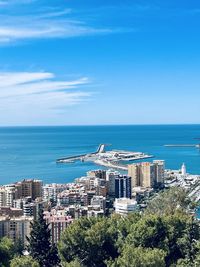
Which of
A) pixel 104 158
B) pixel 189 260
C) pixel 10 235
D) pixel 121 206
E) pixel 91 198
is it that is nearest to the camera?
pixel 189 260

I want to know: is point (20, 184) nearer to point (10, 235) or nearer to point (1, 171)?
point (10, 235)

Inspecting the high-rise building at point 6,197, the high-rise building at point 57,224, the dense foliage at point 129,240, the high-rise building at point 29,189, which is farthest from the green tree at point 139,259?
the high-rise building at point 29,189

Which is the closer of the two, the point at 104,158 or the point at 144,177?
→ the point at 144,177

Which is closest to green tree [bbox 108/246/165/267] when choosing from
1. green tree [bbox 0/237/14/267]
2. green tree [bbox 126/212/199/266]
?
green tree [bbox 126/212/199/266]

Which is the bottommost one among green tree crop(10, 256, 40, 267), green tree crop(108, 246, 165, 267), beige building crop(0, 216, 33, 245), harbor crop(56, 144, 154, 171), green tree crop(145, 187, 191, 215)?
beige building crop(0, 216, 33, 245)

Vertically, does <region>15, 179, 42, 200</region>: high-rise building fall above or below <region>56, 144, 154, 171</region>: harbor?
below

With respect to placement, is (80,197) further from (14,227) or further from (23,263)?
(23,263)

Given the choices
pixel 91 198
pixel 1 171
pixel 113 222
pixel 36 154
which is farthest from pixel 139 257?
pixel 36 154

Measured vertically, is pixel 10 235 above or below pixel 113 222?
below

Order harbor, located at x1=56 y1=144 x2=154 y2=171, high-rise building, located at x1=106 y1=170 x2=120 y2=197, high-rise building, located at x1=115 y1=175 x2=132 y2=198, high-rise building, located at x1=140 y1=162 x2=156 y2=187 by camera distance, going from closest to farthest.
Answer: high-rise building, located at x1=115 y1=175 x2=132 y2=198, high-rise building, located at x1=106 y1=170 x2=120 y2=197, high-rise building, located at x1=140 y1=162 x2=156 y2=187, harbor, located at x1=56 y1=144 x2=154 y2=171

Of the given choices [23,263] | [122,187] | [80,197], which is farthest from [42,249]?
[122,187]

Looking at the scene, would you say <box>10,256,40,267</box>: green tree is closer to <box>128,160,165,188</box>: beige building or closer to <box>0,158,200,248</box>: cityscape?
<box>0,158,200,248</box>: cityscape
